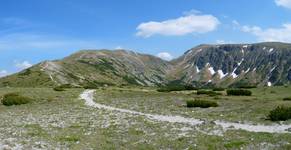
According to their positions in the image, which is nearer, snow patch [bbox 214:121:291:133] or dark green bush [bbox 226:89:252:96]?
snow patch [bbox 214:121:291:133]

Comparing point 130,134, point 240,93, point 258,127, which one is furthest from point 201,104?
point 240,93

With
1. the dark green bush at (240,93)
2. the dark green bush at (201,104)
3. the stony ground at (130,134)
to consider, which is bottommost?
the stony ground at (130,134)

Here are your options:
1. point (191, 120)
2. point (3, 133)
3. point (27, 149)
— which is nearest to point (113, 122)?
point (191, 120)

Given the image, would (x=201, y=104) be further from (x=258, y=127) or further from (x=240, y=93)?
(x=240, y=93)

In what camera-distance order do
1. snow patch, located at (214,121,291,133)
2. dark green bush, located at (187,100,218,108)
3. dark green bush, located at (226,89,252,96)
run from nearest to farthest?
1. snow patch, located at (214,121,291,133)
2. dark green bush, located at (187,100,218,108)
3. dark green bush, located at (226,89,252,96)

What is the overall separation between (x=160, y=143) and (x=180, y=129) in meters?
5.26

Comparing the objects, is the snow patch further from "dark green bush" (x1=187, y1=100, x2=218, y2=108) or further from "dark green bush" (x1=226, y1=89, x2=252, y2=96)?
"dark green bush" (x1=226, y1=89, x2=252, y2=96)

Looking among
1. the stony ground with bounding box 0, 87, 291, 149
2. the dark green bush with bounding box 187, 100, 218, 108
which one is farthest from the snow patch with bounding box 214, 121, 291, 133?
the dark green bush with bounding box 187, 100, 218, 108

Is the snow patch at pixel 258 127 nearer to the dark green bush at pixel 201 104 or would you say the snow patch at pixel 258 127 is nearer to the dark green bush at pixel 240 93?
the dark green bush at pixel 201 104

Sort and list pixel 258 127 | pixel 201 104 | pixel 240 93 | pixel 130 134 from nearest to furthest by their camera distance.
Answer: pixel 130 134
pixel 258 127
pixel 201 104
pixel 240 93

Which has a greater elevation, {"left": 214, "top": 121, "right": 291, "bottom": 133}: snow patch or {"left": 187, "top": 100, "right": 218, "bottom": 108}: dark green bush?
{"left": 187, "top": 100, "right": 218, "bottom": 108}: dark green bush

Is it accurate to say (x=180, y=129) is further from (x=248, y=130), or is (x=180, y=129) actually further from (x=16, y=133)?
(x=16, y=133)

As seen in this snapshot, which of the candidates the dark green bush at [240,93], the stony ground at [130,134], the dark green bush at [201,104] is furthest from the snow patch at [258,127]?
the dark green bush at [240,93]

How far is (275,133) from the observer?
87.2ft
